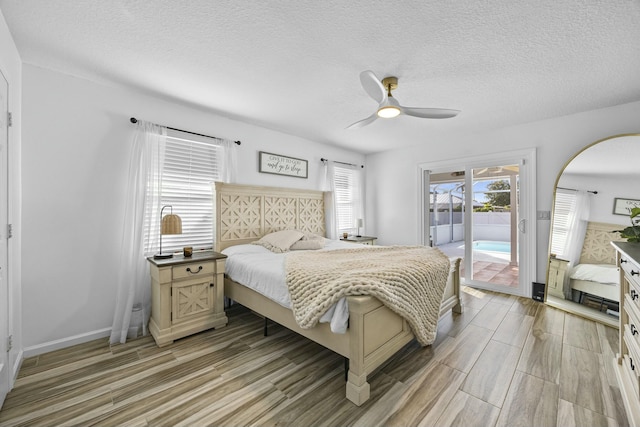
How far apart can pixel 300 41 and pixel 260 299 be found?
222 cm

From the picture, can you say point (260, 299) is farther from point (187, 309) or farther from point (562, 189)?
point (562, 189)

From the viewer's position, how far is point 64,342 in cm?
238

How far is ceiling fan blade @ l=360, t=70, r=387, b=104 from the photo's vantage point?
1.95m

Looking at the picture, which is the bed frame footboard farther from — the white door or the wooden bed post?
the white door

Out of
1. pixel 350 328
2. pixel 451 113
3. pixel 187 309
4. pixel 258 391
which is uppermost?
pixel 451 113

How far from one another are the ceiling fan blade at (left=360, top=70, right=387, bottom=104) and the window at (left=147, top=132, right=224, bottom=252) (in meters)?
2.11

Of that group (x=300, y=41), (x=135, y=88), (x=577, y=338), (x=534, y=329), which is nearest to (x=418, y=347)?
(x=534, y=329)

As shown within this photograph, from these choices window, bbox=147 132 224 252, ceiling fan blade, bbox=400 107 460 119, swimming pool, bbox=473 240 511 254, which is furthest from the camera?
swimming pool, bbox=473 240 511 254

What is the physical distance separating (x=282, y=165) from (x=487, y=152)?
3190 mm

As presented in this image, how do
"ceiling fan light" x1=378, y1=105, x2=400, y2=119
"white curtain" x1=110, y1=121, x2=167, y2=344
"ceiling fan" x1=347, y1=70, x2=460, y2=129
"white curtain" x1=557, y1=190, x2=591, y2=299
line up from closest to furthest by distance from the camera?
1. "ceiling fan" x1=347, y1=70, x2=460, y2=129
2. "ceiling fan light" x1=378, y1=105, x2=400, y2=119
3. "white curtain" x1=110, y1=121, x2=167, y2=344
4. "white curtain" x1=557, y1=190, x2=591, y2=299

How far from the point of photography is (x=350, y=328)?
1719 millimetres

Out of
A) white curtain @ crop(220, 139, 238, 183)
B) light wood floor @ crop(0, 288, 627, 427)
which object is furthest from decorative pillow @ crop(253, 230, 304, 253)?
light wood floor @ crop(0, 288, 627, 427)

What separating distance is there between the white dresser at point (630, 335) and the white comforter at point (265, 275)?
170 cm

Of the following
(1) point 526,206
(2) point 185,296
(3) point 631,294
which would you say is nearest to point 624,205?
(1) point 526,206
